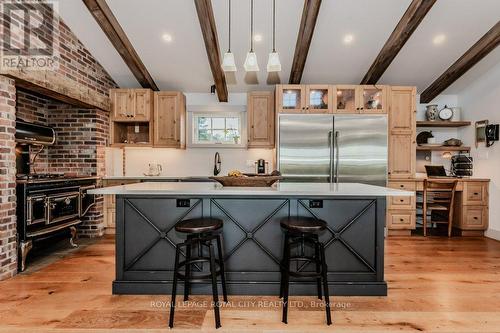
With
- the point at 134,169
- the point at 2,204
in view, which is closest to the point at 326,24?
the point at 134,169

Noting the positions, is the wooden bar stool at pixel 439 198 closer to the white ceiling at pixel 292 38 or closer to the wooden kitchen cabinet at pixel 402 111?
the wooden kitchen cabinet at pixel 402 111

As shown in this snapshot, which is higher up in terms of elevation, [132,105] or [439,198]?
[132,105]

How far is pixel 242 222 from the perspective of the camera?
95.8 inches

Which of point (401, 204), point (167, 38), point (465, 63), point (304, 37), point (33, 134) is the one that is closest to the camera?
point (33, 134)

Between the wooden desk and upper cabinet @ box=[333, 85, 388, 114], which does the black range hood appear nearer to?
upper cabinet @ box=[333, 85, 388, 114]

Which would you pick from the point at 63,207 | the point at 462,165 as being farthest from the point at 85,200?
the point at 462,165

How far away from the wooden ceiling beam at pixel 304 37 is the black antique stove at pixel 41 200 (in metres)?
3.54

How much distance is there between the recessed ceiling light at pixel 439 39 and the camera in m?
3.90

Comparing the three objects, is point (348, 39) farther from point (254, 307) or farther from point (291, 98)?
point (254, 307)

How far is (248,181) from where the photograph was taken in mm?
2574

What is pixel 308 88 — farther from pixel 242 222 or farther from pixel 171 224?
pixel 171 224

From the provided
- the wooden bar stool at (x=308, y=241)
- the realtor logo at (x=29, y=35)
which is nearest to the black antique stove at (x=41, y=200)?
the realtor logo at (x=29, y=35)

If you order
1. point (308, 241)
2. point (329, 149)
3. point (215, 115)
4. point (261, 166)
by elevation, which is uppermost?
point (215, 115)

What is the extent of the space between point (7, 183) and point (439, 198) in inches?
230
